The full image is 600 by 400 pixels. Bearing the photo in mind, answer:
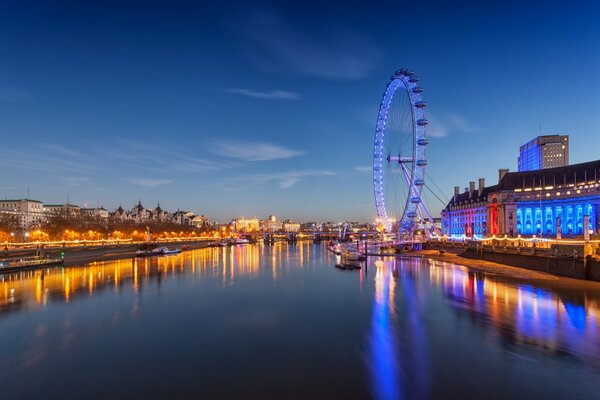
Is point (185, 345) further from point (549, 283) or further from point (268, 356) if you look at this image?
point (549, 283)

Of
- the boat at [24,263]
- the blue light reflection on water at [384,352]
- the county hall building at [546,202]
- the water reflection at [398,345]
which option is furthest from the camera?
the county hall building at [546,202]

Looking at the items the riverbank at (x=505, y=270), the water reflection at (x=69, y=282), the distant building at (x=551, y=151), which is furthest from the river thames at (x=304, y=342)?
the distant building at (x=551, y=151)

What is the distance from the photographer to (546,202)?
8269 cm

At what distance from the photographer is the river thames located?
46.3 feet

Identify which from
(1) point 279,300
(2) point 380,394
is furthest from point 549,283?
(2) point 380,394

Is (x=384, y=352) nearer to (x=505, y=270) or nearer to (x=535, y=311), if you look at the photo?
A: (x=535, y=311)

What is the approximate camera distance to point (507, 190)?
88.8 meters

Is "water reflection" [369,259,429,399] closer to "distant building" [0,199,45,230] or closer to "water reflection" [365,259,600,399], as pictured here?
"water reflection" [365,259,600,399]

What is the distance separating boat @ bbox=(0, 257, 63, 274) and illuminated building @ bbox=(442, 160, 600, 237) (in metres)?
80.4

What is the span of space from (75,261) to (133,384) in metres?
60.8

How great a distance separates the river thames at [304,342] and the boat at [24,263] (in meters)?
15.5

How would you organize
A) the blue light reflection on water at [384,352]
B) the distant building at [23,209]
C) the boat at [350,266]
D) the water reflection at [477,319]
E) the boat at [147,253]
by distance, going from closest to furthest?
the blue light reflection on water at [384,352], the water reflection at [477,319], the boat at [350,266], the boat at [147,253], the distant building at [23,209]

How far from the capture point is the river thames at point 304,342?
1412 centimetres

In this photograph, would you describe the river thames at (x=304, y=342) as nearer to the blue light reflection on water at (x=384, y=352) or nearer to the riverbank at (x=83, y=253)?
the blue light reflection on water at (x=384, y=352)
